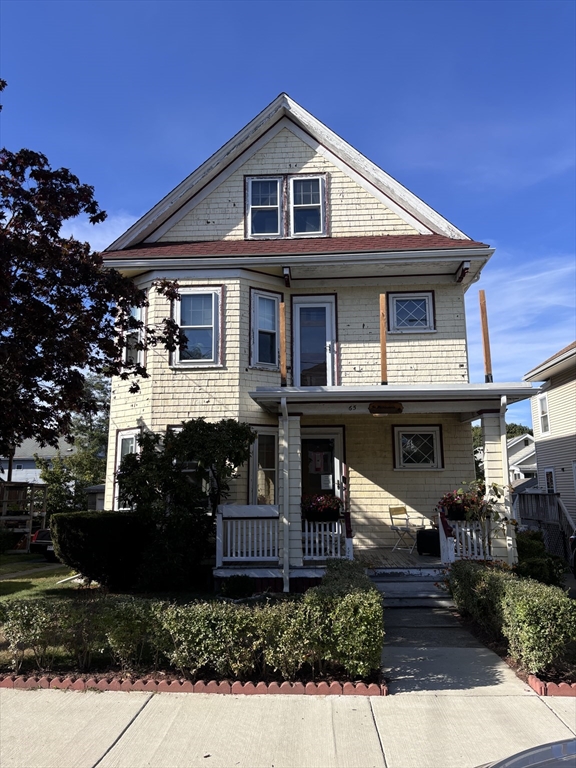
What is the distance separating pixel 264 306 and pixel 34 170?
5.93 metres

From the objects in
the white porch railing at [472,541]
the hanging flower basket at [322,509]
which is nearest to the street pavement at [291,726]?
the white porch railing at [472,541]

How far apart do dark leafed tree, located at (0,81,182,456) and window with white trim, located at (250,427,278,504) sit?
4.29 meters

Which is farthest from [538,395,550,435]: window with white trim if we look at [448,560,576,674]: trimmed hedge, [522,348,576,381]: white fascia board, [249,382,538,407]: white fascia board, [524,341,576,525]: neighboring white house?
[448,560,576,674]: trimmed hedge

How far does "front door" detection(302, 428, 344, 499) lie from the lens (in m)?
13.3

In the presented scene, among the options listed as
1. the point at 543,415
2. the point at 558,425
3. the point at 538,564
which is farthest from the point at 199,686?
the point at 543,415

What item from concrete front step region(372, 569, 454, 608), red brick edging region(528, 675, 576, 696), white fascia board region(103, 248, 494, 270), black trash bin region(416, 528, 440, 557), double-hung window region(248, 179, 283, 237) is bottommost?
red brick edging region(528, 675, 576, 696)

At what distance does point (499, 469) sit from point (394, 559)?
2803mm

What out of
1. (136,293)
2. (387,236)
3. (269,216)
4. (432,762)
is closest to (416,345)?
(387,236)

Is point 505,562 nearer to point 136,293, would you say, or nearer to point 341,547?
point 341,547

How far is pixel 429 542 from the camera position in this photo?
1208 cm

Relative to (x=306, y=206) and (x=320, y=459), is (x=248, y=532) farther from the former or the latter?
(x=306, y=206)

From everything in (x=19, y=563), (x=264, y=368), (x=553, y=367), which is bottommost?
(x=19, y=563)

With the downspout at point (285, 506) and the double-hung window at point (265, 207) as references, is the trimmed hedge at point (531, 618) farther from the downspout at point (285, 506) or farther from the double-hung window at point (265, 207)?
the double-hung window at point (265, 207)

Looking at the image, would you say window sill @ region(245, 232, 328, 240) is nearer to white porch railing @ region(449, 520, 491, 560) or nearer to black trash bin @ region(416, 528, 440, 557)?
black trash bin @ region(416, 528, 440, 557)
